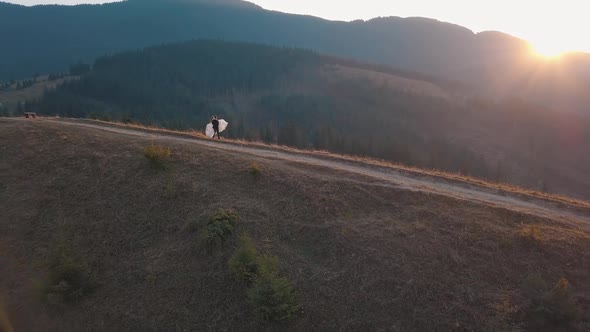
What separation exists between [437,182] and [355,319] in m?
10.7

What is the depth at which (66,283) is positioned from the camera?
10.5 meters

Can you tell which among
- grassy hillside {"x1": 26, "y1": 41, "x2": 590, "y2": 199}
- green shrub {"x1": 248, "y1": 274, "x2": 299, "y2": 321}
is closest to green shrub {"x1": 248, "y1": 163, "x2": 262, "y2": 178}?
green shrub {"x1": 248, "y1": 274, "x2": 299, "y2": 321}

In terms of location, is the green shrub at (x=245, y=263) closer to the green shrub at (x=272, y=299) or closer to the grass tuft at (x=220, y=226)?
the green shrub at (x=272, y=299)

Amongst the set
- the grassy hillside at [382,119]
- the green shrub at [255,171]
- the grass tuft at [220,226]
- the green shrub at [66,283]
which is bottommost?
the grassy hillside at [382,119]

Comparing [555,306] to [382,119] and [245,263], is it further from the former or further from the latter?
[382,119]

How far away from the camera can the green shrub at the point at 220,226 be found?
1186cm

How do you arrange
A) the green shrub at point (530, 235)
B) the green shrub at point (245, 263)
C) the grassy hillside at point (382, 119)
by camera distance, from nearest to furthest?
1. the green shrub at point (245, 263)
2. the green shrub at point (530, 235)
3. the grassy hillside at point (382, 119)

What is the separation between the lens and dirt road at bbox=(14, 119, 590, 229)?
621 inches

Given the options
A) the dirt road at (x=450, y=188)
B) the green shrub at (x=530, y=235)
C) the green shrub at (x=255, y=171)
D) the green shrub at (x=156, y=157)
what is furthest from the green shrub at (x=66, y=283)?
the green shrub at (x=530, y=235)

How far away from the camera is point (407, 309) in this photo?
32.7ft

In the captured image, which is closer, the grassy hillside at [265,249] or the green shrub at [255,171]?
the grassy hillside at [265,249]

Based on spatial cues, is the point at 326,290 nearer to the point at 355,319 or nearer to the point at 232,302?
the point at 355,319

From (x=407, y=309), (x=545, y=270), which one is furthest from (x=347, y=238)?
(x=545, y=270)

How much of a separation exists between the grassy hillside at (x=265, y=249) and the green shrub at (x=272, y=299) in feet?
0.93
